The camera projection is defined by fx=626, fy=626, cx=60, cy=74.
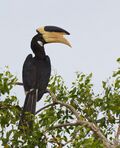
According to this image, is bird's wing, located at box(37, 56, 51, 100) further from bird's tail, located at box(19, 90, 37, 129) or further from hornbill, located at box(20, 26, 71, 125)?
bird's tail, located at box(19, 90, 37, 129)

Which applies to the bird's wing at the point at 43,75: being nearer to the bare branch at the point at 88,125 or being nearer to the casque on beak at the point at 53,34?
the casque on beak at the point at 53,34

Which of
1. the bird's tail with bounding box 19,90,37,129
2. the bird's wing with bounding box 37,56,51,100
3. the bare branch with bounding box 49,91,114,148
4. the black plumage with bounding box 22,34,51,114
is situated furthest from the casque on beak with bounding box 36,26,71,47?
the bare branch with bounding box 49,91,114,148

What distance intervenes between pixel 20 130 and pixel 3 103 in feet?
3.17

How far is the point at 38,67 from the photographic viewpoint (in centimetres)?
1444

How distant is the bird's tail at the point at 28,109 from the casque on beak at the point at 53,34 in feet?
9.27

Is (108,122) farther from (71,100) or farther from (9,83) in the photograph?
(9,83)

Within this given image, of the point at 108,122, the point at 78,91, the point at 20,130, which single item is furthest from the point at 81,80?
the point at 20,130

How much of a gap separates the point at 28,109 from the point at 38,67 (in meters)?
2.88

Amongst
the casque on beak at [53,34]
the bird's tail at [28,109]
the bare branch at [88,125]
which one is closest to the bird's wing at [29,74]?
the bird's tail at [28,109]

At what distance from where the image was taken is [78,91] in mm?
12641

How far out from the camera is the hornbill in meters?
12.8

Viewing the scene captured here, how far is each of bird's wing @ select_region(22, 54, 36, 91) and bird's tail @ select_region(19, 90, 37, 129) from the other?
0.27m

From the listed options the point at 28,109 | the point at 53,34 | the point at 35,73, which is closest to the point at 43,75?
the point at 35,73

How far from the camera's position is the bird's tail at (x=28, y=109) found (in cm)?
1043
